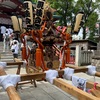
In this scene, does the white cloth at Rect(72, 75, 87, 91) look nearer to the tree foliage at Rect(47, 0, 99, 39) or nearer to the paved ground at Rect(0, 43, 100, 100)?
the paved ground at Rect(0, 43, 100, 100)

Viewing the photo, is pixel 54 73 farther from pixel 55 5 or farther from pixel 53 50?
pixel 55 5

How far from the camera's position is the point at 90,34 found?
21.1 m

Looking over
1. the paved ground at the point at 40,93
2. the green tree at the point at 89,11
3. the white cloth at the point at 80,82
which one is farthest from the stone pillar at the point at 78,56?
the white cloth at the point at 80,82

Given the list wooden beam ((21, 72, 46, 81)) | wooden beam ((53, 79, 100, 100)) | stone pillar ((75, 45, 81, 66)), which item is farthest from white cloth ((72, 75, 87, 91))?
stone pillar ((75, 45, 81, 66))

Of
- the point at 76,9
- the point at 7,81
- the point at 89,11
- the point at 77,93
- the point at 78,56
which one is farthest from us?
the point at 89,11

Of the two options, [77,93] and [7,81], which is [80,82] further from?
[7,81]

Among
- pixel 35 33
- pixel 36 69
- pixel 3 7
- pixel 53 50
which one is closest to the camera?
pixel 35 33

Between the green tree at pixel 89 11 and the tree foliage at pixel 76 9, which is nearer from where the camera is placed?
the green tree at pixel 89 11

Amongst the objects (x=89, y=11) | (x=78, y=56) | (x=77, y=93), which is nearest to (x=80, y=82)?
(x=77, y=93)

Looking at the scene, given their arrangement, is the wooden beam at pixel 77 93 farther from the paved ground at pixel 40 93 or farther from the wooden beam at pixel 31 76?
the paved ground at pixel 40 93

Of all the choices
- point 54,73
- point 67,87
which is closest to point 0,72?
point 54,73

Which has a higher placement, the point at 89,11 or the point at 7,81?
the point at 89,11

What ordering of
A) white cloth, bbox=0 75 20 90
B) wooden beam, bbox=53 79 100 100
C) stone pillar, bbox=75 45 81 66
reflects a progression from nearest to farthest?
1. wooden beam, bbox=53 79 100 100
2. white cloth, bbox=0 75 20 90
3. stone pillar, bbox=75 45 81 66

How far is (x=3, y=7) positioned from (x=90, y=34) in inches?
398
